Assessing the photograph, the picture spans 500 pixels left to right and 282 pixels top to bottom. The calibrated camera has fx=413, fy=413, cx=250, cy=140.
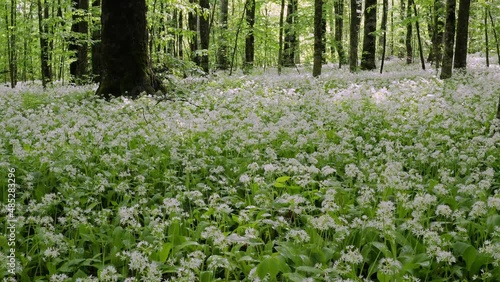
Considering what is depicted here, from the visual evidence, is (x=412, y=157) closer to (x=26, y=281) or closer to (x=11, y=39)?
(x=26, y=281)

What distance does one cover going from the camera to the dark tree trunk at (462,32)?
13.9 meters

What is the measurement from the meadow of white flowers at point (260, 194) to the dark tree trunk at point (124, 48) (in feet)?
2.79

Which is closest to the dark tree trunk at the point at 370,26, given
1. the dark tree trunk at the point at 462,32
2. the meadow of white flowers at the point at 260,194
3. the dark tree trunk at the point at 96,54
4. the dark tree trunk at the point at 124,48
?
the dark tree trunk at the point at 462,32

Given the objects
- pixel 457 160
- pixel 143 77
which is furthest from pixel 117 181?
pixel 143 77

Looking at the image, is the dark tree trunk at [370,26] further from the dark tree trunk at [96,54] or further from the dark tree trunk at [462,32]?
the dark tree trunk at [96,54]

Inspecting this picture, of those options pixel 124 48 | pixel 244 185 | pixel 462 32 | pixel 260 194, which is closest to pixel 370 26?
pixel 462 32

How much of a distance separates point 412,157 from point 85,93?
9.19m

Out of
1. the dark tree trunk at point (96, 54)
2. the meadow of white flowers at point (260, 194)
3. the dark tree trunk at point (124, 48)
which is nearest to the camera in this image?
the meadow of white flowers at point (260, 194)

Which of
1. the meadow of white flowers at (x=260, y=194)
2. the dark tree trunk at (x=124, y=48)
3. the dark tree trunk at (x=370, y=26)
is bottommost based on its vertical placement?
the meadow of white flowers at (x=260, y=194)

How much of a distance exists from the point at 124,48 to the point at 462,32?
11.4m

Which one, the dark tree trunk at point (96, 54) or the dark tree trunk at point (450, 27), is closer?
the dark tree trunk at point (450, 27)

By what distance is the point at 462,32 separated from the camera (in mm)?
14461

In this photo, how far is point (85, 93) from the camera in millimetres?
11844

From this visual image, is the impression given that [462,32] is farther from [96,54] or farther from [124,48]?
[96,54]
